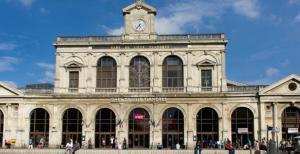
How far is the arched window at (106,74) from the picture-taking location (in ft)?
193

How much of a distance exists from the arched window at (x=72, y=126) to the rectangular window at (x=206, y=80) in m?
16.0

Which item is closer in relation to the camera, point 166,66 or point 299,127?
point 299,127

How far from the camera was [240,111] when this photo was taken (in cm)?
5634

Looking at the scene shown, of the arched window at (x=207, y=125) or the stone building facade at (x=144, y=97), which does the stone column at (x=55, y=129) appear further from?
the arched window at (x=207, y=125)

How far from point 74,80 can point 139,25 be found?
36.0 ft

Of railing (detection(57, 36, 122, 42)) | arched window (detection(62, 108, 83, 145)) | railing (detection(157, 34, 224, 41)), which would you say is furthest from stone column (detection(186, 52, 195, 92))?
arched window (detection(62, 108, 83, 145))

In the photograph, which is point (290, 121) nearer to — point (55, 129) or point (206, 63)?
point (206, 63)

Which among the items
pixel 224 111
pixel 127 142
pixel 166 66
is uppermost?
pixel 166 66

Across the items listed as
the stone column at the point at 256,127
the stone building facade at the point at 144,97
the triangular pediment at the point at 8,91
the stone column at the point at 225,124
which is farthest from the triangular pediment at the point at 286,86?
the triangular pediment at the point at 8,91

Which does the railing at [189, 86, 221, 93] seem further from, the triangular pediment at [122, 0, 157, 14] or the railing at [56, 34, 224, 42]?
the triangular pediment at [122, 0, 157, 14]

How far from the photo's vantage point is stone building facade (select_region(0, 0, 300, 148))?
183ft

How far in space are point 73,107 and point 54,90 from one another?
139 inches

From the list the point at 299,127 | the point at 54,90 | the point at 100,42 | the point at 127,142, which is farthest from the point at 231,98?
the point at 54,90

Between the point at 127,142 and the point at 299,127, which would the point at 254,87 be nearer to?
the point at 299,127
